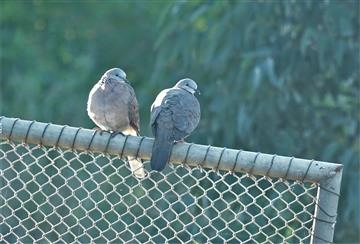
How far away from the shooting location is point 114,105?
16.7 ft

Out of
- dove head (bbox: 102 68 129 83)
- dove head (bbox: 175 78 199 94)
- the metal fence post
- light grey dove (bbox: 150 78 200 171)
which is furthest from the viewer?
dove head (bbox: 102 68 129 83)

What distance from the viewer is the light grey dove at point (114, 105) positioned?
508cm

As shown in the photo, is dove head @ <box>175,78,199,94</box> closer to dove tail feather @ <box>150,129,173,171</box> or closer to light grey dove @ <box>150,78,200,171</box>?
light grey dove @ <box>150,78,200,171</box>

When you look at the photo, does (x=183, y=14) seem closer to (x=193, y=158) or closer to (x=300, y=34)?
(x=300, y=34)

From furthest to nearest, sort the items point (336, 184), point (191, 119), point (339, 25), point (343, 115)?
point (343, 115) < point (339, 25) < point (191, 119) < point (336, 184)

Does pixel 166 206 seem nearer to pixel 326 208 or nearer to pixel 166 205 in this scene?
pixel 166 205

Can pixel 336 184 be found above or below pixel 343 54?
above

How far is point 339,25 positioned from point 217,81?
3.43 feet

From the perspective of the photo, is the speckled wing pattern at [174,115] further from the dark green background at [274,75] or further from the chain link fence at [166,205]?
the dark green background at [274,75]

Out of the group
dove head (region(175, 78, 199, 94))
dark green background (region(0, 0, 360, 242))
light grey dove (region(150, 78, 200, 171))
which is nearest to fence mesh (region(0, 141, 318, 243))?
light grey dove (region(150, 78, 200, 171))

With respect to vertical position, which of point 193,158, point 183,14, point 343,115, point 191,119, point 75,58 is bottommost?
point 75,58

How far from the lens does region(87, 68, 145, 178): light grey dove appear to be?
5.08 metres

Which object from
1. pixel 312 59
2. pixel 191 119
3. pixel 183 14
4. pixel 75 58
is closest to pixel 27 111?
pixel 75 58

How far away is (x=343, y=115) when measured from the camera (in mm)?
8938
